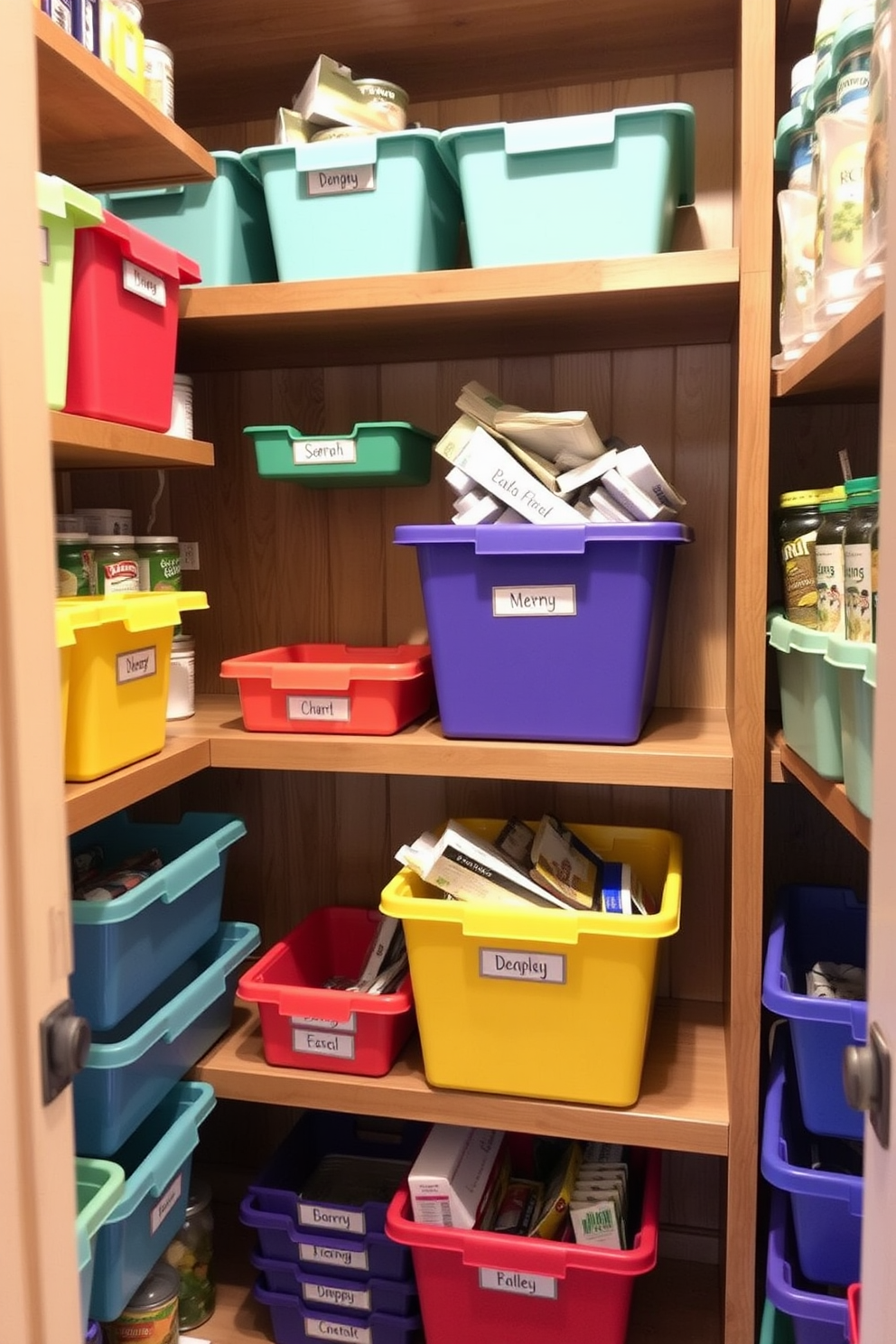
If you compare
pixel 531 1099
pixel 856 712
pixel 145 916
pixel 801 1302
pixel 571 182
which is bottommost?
pixel 801 1302

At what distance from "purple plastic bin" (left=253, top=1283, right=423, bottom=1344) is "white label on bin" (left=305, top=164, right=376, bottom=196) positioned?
1.48m

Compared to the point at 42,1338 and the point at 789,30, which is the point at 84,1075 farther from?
the point at 789,30

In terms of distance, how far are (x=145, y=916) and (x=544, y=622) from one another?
58cm

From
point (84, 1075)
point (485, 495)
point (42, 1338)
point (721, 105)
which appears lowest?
point (84, 1075)

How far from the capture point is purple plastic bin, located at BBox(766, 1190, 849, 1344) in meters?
1.13

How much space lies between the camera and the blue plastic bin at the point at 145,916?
1153mm

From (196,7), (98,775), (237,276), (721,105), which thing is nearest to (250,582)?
(237,276)

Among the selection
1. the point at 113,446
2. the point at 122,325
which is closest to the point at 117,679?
the point at 113,446

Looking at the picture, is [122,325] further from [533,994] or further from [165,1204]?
[165,1204]

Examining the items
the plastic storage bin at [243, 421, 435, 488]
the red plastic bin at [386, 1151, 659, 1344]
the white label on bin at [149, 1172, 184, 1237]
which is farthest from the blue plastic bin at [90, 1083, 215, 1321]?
the plastic storage bin at [243, 421, 435, 488]

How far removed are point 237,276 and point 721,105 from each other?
0.73m

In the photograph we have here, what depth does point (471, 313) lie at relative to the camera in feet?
4.42

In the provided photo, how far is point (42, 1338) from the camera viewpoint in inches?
23.5

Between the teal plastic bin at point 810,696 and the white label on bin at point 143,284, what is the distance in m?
0.80
